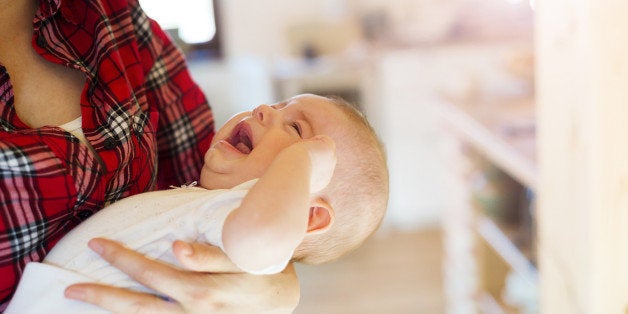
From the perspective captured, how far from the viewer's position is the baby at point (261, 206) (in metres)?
0.73

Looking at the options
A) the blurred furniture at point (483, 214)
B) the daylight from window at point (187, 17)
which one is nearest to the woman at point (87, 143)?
the blurred furniture at point (483, 214)

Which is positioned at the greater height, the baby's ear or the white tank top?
the white tank top

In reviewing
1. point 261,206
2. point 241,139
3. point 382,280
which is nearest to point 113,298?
point 261,206

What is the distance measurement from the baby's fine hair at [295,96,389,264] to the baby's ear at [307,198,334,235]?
0.06 meters

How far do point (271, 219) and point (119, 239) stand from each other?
20cm

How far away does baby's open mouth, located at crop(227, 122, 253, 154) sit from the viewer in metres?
0.95

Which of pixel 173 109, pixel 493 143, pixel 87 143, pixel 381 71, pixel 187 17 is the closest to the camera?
pixel 87 143

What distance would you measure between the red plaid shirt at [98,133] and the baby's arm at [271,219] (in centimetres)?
19

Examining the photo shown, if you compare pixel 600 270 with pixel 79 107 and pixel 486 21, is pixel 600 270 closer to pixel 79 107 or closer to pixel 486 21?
pixel 79 107

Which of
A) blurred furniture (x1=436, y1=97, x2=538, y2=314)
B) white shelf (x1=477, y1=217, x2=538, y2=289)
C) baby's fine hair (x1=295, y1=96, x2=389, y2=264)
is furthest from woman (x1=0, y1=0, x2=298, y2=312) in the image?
blurred furniture (x1=436, y1=97, x2=538, y2=314)

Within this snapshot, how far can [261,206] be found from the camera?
724mm

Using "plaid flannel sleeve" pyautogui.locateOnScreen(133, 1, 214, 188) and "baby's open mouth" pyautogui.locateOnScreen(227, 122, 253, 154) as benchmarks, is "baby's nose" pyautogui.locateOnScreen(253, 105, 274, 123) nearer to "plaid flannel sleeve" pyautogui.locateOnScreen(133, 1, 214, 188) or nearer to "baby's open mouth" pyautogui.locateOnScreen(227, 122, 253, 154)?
"baby's open mouth" pyautogui.locateOnScreen(227, 122, 253, 154)

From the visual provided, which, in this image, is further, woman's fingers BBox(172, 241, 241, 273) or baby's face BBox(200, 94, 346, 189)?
baby's face BBox(200, 94, 346, 189)

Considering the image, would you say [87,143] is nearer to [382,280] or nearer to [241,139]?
[241,139]
